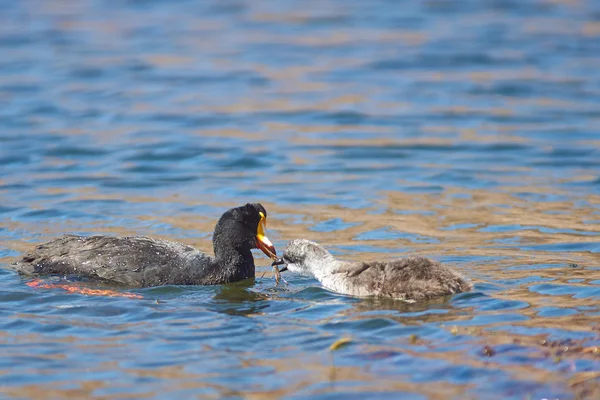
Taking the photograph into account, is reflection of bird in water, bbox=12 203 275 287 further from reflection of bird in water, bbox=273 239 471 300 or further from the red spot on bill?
reflection of bird in water, bbox=273 239 471 300

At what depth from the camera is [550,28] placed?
27844 mm

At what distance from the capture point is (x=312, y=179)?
16219 millimetres

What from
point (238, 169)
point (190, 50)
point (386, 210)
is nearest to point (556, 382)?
point (386, 210)

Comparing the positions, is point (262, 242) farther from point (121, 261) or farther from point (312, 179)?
point (312, 179)

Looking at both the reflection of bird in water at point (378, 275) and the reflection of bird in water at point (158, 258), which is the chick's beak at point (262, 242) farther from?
the reflection of bird in water at point (378, 275)

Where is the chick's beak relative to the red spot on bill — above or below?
above

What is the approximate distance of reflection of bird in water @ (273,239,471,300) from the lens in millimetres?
9406

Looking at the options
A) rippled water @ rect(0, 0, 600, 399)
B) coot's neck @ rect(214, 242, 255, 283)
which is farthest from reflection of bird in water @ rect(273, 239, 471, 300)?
coot's neck @ rect(214, 242, 255, 283)

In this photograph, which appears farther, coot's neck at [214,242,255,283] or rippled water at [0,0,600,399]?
coot's neck at [214,242,255,283]

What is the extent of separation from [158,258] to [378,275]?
2306 mm

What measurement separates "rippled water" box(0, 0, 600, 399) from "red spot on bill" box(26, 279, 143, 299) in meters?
0.12

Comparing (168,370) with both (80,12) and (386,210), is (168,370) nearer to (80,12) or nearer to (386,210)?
(386,210)

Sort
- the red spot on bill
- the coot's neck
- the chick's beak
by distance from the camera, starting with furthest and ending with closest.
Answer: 1. the chick's beak
2. the coot's neck
3. the red spot on bill

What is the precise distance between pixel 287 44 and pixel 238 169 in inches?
417
